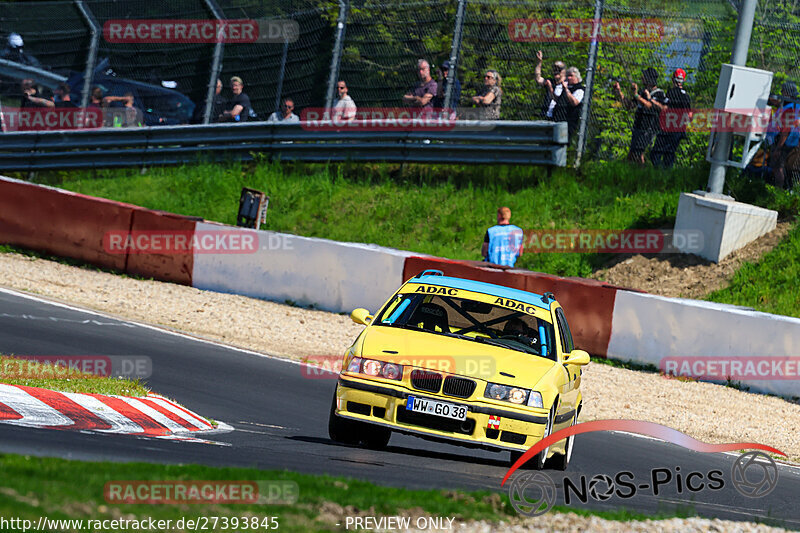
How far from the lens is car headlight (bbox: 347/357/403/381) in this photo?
311 inches

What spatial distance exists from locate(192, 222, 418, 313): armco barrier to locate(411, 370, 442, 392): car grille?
751cm

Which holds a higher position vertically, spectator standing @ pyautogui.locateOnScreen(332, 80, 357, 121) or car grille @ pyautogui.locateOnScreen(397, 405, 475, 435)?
spectator standing @ pyautogui.locateOnScreen(332, 80, 357, 121)

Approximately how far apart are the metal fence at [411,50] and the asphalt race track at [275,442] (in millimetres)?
8272

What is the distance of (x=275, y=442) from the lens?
819 centimetres

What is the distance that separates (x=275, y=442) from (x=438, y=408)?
1.31 m

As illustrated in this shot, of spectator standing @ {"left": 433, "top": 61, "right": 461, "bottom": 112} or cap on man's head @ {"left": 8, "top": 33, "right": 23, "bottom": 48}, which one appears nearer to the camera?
spectator standing @ {"left": 433, "top": 61, "right": 461, "bottom": 112}

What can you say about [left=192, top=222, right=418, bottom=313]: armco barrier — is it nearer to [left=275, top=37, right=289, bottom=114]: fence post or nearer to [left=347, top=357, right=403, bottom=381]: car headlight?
[left=275, top=37, right=289, bottom=114]: fence post

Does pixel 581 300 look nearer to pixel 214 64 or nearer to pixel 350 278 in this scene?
pixel 350 278

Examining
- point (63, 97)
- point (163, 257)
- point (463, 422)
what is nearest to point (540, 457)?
point (463, 422)

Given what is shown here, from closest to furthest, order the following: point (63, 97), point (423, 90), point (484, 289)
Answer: point (484, 289)
point (423, 90)
point (63, 97)

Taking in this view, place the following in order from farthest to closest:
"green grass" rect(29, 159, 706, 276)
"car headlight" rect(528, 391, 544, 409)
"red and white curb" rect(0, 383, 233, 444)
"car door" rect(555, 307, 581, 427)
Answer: "green grass" rect(29, 159, 706, 276)
"car door" rect(555, 307, 581, 427)
"car headlight" rect(528, 391, 544, 409)
"red and white curb" rect(0, 383, 233, 444)

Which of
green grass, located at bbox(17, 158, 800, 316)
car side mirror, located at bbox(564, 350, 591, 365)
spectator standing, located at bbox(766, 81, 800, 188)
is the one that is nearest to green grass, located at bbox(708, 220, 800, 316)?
green grass, located at bbox(17, 158, 800, 316)

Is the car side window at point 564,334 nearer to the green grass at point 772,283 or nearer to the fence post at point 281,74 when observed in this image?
the green grass at point 772,283

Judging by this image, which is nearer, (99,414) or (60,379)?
(99,414)
